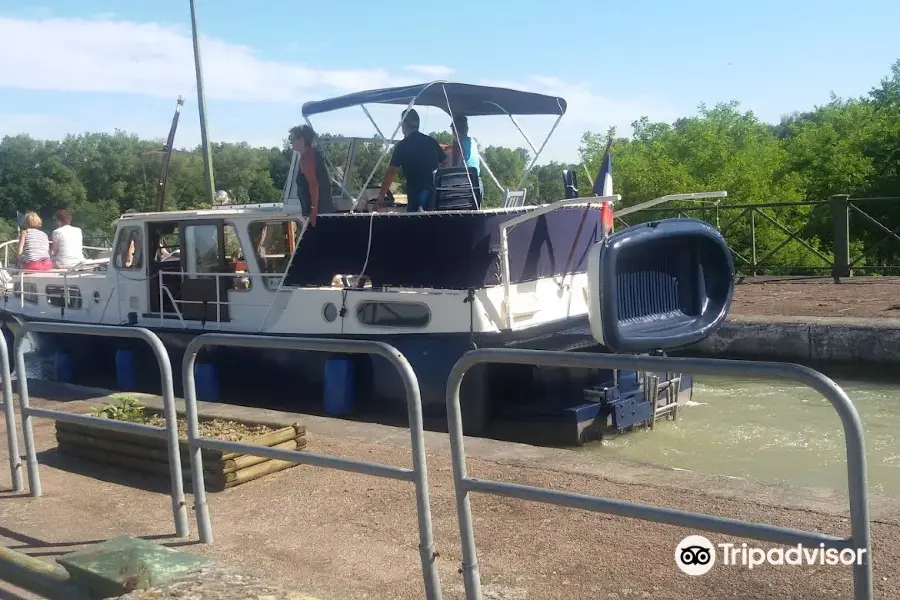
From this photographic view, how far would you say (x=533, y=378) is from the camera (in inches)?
342

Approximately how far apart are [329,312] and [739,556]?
6.14 m

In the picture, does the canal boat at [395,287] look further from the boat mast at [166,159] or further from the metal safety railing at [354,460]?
the metal safety railing at [354,460]

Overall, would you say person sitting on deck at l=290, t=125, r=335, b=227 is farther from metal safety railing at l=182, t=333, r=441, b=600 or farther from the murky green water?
metal safety railing at l=182, t=333, r=441, b=600

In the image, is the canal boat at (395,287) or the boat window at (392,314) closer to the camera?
the canal boat at (395,287)

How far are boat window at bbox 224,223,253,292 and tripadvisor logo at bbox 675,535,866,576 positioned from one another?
714cm

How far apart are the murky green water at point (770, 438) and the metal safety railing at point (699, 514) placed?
4.15 m

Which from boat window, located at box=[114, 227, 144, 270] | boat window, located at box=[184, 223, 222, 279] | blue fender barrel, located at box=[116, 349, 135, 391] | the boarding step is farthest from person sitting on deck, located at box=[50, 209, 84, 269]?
the boarding step

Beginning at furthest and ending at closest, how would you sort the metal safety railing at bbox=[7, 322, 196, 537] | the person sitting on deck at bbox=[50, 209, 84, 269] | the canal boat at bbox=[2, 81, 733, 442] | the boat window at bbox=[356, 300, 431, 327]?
the person sitting on deck at bbox=[50, 209, 84, 269]
the boat window at bbox=[356, 300, 431, 327]
the canal boat at bbox=[2, 81, 733, 442]
the metal safety railing at bbox=[7, 322, 196, 537]

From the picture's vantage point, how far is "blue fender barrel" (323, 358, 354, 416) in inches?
360

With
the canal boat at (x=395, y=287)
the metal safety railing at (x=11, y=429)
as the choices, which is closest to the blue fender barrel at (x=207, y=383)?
the canal boat at (x=395, y=287)

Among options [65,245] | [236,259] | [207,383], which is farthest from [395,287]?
[65,245]

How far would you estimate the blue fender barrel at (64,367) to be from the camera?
39.7 feet

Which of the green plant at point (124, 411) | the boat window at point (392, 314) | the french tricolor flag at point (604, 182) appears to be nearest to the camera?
the green plant at point (124, 411)

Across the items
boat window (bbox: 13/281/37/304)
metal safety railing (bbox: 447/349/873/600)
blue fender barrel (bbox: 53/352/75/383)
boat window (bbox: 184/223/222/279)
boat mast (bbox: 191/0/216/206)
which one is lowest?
blue fender barrel (bbox: 53/352/75/383)
